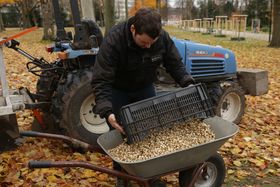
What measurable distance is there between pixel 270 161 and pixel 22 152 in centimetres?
312

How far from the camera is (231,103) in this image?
19.3ft

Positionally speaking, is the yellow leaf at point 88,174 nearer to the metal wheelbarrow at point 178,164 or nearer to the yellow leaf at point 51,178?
the yellow leaf at point 51,178

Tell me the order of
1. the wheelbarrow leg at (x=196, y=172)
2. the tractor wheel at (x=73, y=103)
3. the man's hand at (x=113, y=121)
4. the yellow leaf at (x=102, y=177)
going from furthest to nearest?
the tractor wheel at (x=73, y=103), the yellow leaf at (x=102, y=177), the wheelbarrow leg at (x=196, y=172), the man's hand at (x=113, y=121)

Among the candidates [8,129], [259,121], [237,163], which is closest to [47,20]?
[259,121]

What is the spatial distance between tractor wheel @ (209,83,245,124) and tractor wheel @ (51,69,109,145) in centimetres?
199

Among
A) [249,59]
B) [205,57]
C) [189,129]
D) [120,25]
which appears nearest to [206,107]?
[189,129]

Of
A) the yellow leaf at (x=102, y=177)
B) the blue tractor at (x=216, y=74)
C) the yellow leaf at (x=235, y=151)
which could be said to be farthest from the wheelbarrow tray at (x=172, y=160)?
the blue tractor at (x=216, y=74)

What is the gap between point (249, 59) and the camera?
540 inches

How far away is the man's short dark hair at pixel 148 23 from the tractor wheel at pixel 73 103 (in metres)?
1.85

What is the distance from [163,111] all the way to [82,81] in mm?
1750

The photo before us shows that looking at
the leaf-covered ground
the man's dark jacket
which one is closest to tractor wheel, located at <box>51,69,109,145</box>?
the leaf-covered ground

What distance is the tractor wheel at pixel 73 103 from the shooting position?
14.8 feet

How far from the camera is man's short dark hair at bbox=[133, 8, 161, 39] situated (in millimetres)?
2803

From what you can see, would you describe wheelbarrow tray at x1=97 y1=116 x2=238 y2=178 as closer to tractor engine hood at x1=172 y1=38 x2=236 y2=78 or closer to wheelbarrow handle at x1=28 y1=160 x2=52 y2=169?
wheelbarrow handle at x1=28 y1=160 x2=52 y2=169
